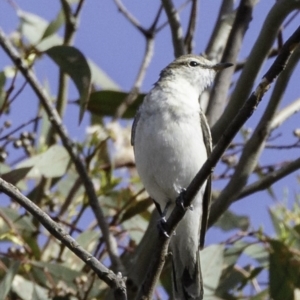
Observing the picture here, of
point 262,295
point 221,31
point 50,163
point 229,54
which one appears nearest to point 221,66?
point 229,54

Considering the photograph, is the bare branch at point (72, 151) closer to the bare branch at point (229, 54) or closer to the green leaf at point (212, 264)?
the green leaf at point (212, 264)

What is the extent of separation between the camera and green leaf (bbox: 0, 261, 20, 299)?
305 centimetres

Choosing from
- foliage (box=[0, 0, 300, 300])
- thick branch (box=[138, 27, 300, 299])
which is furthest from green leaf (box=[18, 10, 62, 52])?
thick branch (box=[138, 27, 300, 299])

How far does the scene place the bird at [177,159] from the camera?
10.4 feet

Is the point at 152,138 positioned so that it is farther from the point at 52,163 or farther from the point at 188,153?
the point at 52,163

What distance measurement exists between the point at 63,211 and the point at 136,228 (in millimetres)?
348

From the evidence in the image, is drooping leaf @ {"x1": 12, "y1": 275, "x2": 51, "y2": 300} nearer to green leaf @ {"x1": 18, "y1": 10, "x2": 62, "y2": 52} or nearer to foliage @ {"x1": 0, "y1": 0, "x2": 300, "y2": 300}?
foliage @ {"x1": 0, "y1": 0, "x2": 300, "y2": 300}

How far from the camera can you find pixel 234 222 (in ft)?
12.3

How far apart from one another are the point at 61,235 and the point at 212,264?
4.64ft

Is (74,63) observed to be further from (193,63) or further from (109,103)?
(193,63)

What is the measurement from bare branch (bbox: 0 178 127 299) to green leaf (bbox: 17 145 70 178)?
121 centimetres

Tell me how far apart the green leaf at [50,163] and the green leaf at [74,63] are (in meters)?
0.29

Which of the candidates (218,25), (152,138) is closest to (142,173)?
(152,138)

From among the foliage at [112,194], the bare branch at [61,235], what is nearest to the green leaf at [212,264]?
the foliage at [112,194]
